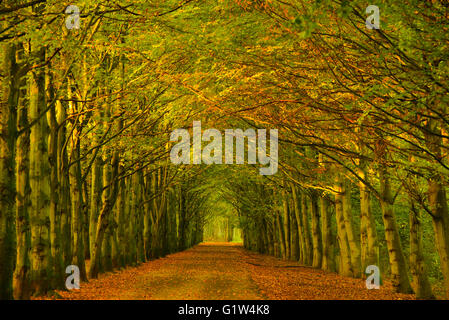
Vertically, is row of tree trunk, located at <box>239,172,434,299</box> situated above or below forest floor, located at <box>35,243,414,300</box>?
above

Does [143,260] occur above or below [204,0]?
below

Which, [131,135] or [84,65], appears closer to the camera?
[84,65]

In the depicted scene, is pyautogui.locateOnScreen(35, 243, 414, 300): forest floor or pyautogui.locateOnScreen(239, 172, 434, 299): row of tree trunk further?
pyautogui.locateOnScreen(239, 172, 434, 299): row of tree trunk

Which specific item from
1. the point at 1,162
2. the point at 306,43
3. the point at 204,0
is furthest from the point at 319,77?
the point at 1,162

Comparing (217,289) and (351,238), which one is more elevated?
(351,238)

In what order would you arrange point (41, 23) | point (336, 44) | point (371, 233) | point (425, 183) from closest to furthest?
1. point (41, 23)
2. point (336, 44)
3. point (425, 183)
4. point (371, 233)

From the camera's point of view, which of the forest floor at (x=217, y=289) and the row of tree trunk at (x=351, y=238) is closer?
the forest floor at (x=217, y=289)

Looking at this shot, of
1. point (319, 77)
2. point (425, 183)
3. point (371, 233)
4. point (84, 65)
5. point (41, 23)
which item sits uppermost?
point (84, 65)

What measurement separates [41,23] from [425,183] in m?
12.4

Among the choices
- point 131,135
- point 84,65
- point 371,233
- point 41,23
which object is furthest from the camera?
point 131,135

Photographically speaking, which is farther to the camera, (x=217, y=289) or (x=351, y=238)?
(x=351, y=238)

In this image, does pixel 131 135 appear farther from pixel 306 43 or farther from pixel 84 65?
pixel 306 43

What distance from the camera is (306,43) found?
37.9 feet

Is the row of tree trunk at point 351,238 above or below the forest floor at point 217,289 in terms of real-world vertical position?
above
